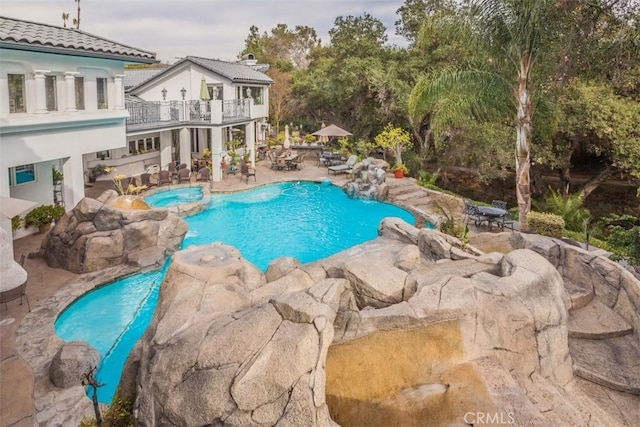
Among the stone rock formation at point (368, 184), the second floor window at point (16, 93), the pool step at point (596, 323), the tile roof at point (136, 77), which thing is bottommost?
the pool step at point (596, 323)

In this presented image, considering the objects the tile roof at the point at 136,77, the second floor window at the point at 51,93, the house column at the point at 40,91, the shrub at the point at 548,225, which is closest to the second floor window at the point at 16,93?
the house column at the point at 40,91

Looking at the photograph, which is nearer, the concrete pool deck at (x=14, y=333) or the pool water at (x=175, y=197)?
the concrete pool deck at (x=14, y=333)

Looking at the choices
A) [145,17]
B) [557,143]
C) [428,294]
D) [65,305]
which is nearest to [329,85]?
[145,17]

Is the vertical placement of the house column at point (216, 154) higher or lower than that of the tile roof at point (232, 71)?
lower

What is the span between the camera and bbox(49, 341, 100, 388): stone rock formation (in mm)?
8812

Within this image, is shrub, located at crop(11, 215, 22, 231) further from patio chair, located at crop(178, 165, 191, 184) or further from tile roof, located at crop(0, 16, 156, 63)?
patio chair, located at crop(178, 165, 191, 184)

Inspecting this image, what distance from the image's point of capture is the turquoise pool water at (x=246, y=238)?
11367 mm

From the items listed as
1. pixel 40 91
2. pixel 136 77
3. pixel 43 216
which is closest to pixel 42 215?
pixel 43 216

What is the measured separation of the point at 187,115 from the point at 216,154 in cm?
306

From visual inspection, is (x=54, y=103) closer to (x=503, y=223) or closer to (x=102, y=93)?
(x=102, y=93)

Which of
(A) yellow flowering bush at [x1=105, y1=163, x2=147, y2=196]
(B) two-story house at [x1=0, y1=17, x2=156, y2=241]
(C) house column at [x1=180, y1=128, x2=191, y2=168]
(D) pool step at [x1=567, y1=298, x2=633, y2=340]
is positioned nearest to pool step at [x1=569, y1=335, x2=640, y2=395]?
(D) pool step at [x1=567, y1=298, x2=633, y2=340]

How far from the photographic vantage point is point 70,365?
894 cm

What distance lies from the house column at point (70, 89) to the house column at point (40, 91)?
2.89ft

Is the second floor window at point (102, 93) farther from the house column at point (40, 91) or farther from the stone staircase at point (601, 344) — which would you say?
the stone staircase at point (601, 344)
